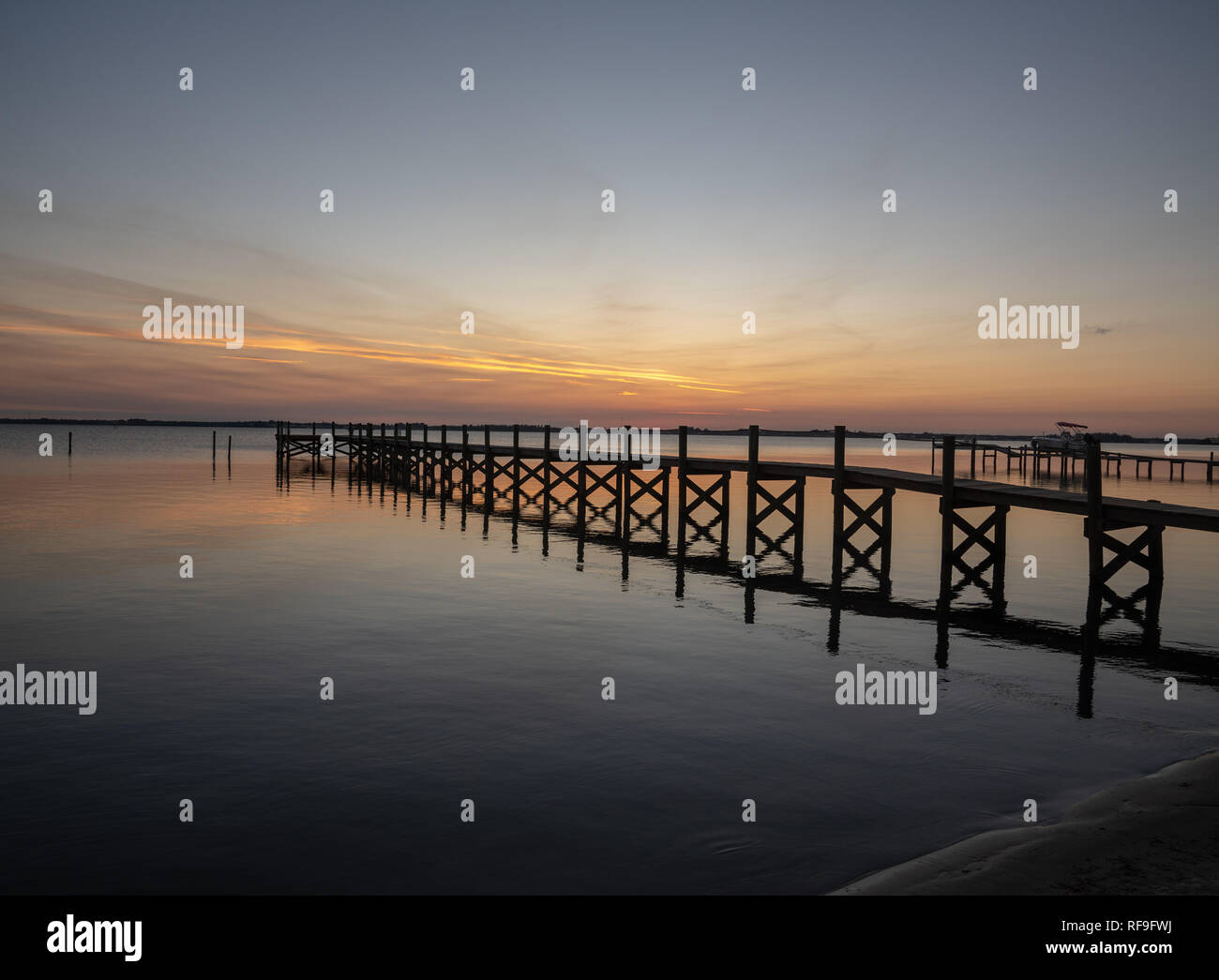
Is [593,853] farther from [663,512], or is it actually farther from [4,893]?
[663,512]

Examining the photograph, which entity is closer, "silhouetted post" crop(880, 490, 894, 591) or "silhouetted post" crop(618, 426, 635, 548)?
"silhouetted post" crop(880, 490, 894, 591)

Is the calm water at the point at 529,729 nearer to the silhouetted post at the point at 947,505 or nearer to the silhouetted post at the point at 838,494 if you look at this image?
the silhouetted post at the point at 947,505

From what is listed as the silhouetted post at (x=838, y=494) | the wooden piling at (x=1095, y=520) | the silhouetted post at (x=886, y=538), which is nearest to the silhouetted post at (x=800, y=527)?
the silhouetted post at (x=838, y=494)

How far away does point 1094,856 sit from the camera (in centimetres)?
558

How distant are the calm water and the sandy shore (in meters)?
0.48

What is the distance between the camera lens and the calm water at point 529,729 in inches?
245

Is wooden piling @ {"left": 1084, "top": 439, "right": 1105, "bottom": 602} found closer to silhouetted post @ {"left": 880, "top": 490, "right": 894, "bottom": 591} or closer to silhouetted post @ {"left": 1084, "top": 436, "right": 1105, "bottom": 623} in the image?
silhouetted post @ {"left": 1084, "top": 436, "right": 1105, "bottom": 623}

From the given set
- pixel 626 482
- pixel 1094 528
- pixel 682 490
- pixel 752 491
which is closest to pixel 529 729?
pixel 1094 528

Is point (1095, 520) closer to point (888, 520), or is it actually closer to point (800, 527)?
point (888, 520)

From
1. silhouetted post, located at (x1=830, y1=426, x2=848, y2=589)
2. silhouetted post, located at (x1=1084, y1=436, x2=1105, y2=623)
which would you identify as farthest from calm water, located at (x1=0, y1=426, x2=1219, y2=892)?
silhouetted post, located at (x1=830, y1=426, x2=848, y2=589)

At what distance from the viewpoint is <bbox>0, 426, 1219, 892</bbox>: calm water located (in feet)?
20.5

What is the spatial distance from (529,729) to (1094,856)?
5.49m
